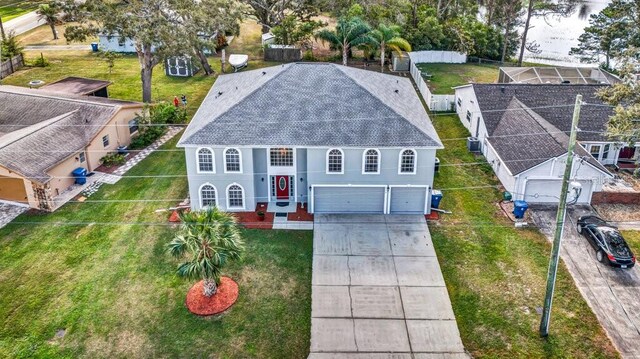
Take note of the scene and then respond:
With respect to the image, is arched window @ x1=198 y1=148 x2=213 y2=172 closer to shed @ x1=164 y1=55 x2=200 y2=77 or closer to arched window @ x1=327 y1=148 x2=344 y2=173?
arched window @ x1=327 y1=148 x2=344 y2=173

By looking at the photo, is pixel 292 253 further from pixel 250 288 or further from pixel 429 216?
pixel 429 216

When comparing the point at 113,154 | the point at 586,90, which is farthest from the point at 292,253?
the point at 586,90

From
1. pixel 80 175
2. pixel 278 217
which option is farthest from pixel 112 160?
pixel 278 217

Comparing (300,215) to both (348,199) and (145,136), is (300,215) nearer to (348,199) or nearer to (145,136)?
(348,199)

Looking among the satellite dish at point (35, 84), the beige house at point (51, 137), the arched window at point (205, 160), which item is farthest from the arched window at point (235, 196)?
the satellite dish at point (35, 84)

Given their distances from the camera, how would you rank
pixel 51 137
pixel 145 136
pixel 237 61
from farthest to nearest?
1. pixel 237 61
2. pixel 145 136
3. pixel 51 137

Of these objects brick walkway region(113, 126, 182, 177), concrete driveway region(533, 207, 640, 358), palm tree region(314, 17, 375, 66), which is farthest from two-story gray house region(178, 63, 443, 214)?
palm tree region(314, 17, 375, 66)

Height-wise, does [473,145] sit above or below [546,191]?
above
